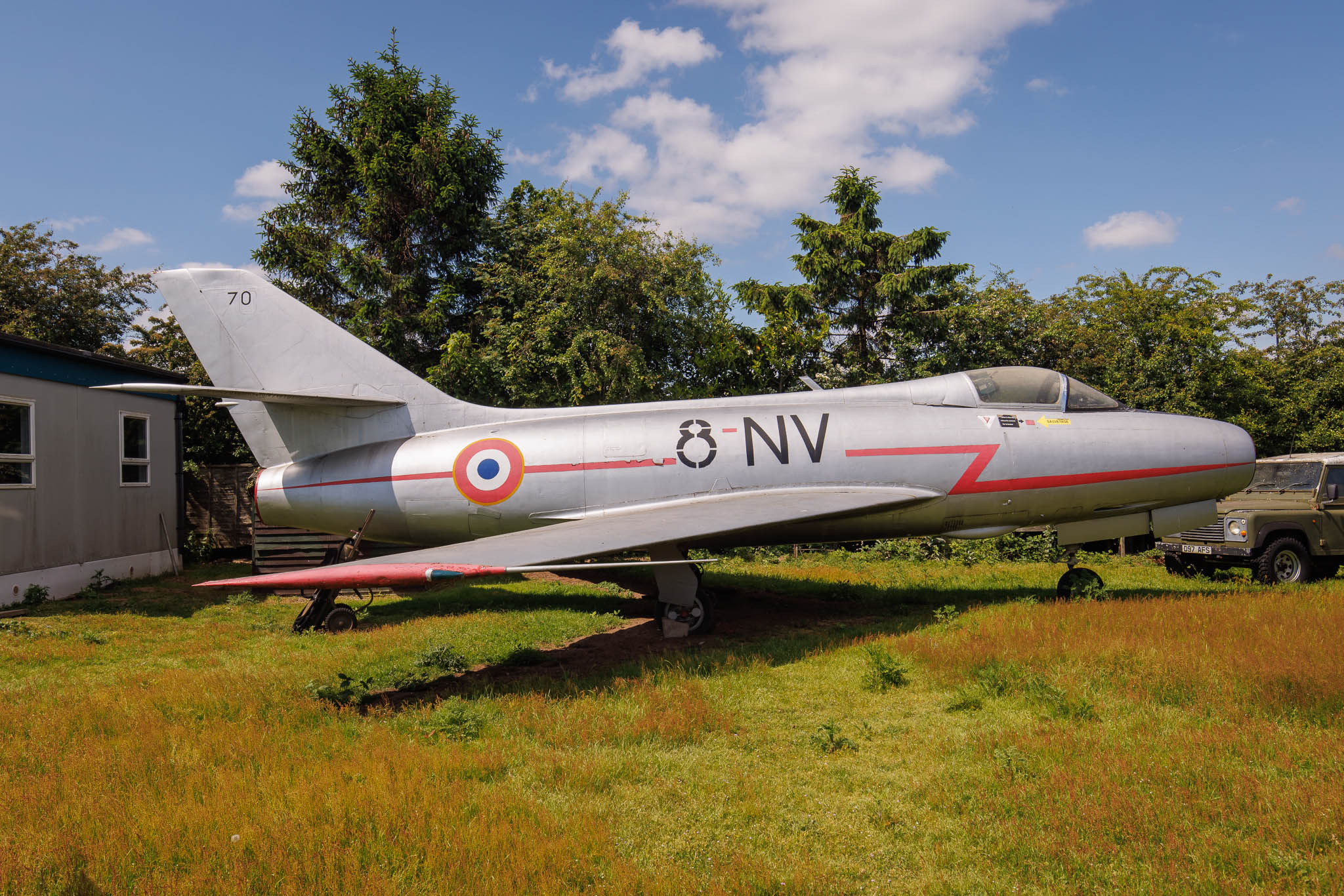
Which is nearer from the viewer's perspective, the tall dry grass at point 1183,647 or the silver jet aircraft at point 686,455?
the tall dry grass at point 1183,647

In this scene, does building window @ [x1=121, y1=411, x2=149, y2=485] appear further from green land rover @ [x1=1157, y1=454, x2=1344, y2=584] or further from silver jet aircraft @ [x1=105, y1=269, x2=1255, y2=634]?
green land rover @ [x1=1157, y1=454, x2=1344, y2=584]

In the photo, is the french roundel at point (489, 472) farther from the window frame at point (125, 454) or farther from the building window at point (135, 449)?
the building window at point (135, 449)

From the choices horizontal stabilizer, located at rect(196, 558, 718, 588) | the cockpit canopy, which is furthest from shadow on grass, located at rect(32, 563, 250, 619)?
the cockpit canopy

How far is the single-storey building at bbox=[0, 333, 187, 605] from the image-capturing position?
42.1 feet

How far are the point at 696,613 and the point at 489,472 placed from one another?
3502mm

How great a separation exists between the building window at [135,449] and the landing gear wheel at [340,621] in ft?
28.1

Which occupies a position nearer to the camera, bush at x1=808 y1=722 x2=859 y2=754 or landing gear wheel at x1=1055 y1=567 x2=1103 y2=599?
bush at x1=808 y1=722 x2=859 y2=754

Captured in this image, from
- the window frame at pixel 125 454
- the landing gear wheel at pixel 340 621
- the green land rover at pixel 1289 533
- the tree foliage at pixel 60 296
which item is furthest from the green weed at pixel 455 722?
the tree foliage at pixel 60 296

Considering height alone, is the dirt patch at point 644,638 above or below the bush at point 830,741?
below

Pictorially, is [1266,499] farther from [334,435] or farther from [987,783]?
[334,435]

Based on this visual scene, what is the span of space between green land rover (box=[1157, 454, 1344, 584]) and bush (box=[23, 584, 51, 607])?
20339 mm

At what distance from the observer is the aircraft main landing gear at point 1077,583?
10703mm

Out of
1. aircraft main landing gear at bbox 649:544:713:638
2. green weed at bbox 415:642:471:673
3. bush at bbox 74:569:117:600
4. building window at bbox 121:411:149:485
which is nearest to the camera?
green weed at bbox 415:642:471:673

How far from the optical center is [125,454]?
16297mm
